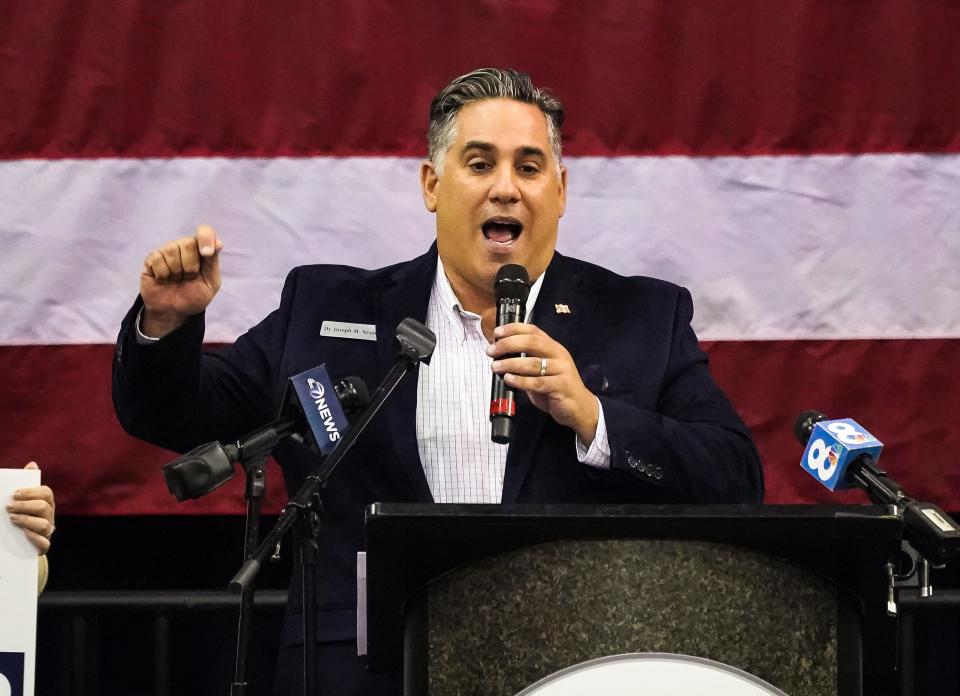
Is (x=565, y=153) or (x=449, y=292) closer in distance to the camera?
(x=449, y=292)

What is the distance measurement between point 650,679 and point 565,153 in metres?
1.82

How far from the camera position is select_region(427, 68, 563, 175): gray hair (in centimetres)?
224

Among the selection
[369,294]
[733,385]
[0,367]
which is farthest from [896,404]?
[0,367]

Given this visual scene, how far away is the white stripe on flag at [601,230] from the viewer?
2742 millimetres

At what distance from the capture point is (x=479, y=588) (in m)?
1.24

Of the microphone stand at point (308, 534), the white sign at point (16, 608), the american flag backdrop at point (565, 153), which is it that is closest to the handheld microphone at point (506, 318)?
the microphone stand at point (308, 534)

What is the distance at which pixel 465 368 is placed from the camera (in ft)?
7.17

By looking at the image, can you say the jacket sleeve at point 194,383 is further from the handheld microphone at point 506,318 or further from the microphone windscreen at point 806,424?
the microphone windscreen at point 806,424

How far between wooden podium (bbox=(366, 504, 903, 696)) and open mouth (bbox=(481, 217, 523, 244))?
101 centimetres

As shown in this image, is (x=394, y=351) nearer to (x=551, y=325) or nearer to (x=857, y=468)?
(x=551, y=325)

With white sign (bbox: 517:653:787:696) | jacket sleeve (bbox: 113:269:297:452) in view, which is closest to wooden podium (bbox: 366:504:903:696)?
white sign (bbox: 517:653:787:696)

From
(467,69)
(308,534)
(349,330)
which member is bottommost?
(308,534)

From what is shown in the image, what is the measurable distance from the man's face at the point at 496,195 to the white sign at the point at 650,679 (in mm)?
1130

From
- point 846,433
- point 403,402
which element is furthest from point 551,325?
point 846,433
